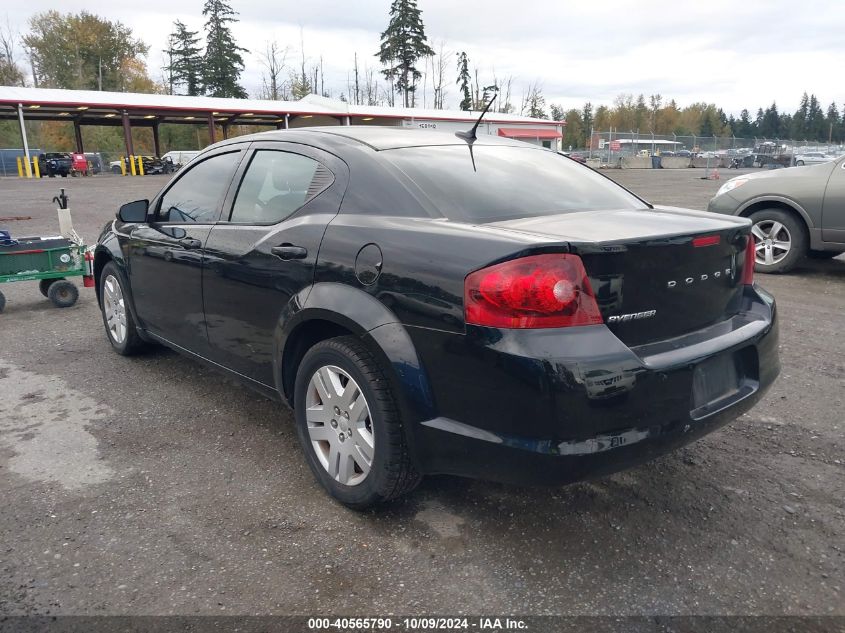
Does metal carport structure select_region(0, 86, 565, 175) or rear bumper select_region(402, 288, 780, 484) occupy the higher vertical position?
metal carport structure select_region(0, 86, 565, 175)

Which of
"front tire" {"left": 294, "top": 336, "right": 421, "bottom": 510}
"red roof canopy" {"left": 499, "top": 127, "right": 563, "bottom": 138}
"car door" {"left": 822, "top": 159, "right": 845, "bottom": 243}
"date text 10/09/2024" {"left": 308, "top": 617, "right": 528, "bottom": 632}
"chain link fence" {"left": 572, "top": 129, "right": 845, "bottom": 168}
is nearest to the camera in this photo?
"date text 10/09/2024" {"left": 308, "top": 617, "right": 528, "bottom": 632}

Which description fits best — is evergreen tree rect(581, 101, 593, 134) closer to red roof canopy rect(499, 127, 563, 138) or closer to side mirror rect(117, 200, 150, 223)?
red roof canopy rect(499, 127, 563, 138)

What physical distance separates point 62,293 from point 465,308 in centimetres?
560

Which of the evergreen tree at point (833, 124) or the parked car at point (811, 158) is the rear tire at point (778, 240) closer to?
the parked car at point (811, 158)

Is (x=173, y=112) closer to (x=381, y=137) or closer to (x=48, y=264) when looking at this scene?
(x=48, y=264)

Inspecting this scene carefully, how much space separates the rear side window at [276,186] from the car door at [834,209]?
6366mm

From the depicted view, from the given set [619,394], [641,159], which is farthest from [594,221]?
[641,159]

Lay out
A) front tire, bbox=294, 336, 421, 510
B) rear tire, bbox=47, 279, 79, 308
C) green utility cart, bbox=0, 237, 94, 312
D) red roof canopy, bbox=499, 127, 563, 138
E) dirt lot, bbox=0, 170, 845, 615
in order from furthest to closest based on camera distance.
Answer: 1. red roof canopy, bbox=499, 127, 563, 138
2. rear tire, bbox=47, 279, 79, 308
3. green utility cart, bbox=0, 237, 94, 312
4. front tire, bbox=294, 336, 421, 510
5. dirt lot, bbox=0, 170, 845, 615

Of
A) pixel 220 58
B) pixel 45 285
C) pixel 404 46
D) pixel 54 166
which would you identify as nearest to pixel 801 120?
pixel 404 46

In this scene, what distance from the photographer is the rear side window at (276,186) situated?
10.2 ft

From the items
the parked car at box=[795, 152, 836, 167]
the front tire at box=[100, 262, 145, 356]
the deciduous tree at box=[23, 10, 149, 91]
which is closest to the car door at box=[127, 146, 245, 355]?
the front tire at box=[100, 262, 145, 356]

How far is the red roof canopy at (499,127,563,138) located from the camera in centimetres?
4822

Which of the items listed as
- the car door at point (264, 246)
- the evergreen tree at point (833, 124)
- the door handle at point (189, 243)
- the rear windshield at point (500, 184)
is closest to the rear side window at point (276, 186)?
the car door at point (264, 246)

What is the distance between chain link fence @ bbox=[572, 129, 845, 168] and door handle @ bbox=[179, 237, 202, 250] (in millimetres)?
43907
